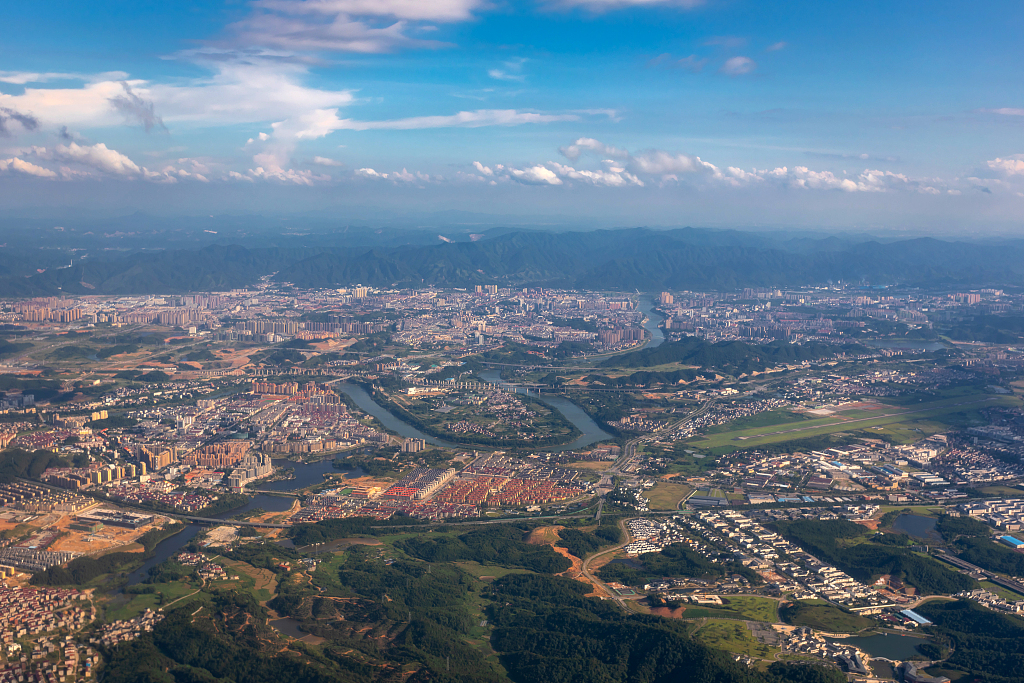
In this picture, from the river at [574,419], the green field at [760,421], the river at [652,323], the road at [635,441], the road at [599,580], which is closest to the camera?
the road at [599,580]

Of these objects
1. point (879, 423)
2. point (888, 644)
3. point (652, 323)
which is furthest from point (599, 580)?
point (652, 323)

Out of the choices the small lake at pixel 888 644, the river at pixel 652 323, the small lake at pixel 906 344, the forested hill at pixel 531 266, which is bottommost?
the small lake at pixel 888 644

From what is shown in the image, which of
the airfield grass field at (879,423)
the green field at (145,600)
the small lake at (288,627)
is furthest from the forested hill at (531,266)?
the small lake at (288,627)

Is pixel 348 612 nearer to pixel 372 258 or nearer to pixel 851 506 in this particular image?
pixel 851 506

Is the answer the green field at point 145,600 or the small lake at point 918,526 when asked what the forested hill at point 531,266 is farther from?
the small lake at point 918,526

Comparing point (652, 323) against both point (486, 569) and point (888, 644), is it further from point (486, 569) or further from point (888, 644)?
point (888, 644)
